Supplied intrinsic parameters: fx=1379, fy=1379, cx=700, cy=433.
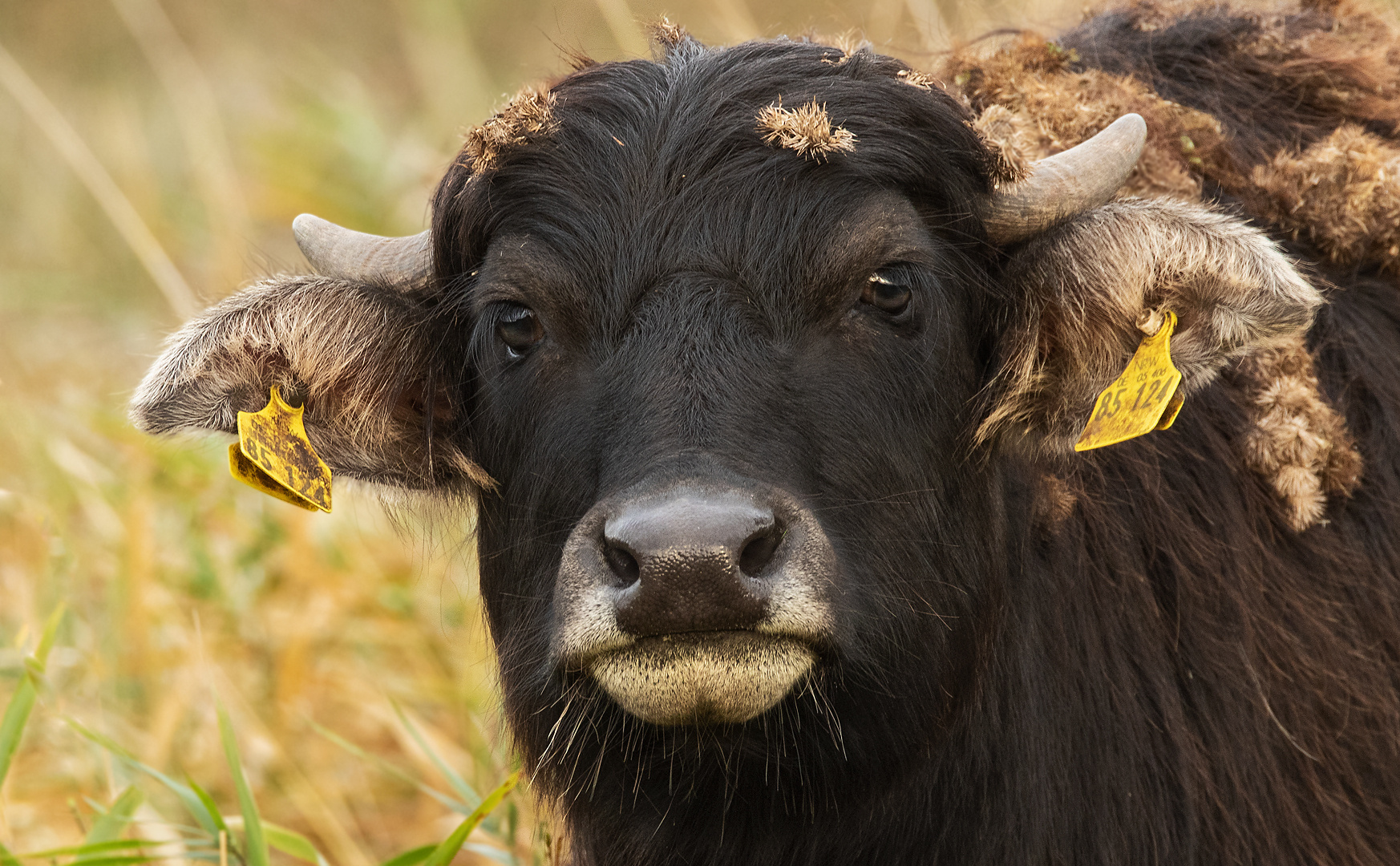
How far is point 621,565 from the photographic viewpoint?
241 cm

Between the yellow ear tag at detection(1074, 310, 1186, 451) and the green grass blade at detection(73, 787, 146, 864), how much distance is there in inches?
106

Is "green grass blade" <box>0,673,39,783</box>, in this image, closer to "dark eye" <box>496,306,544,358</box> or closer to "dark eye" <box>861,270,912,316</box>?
"dark eye" <box>496,306,544,358</box>

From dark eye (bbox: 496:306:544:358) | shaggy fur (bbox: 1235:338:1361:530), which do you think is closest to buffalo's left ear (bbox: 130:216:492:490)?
dark eye (bbox: 496:306:544:358)

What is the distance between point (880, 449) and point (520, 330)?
813 mm

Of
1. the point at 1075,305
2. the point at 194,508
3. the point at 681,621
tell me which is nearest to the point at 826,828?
the point at 681,621

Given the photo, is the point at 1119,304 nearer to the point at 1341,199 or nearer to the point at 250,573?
the point at 1341,199

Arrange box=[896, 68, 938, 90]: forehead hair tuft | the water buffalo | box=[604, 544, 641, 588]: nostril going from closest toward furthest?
1. box=[604, 544, 641, 588]: nostril
2. the water buffalo
3. box=[896, 68, 938, 90]: forehead hair tuft

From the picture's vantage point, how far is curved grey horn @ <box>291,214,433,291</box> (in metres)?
3.40

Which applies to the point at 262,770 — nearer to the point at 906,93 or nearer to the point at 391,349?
the point at 391,349

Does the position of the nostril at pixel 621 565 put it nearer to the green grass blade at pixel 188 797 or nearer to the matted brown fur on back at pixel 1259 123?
the matted brown fur on back at pixel 1259 123

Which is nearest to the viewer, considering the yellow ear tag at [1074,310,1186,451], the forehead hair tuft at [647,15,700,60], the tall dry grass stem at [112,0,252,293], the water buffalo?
the water buffalo

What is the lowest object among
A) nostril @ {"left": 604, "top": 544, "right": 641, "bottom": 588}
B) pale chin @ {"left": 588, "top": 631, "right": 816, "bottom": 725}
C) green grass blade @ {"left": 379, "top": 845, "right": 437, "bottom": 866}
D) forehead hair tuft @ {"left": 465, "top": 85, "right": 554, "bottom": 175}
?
green grass blade @ {"left": 379, "top": 845, "right": 437, "bottom": 866}

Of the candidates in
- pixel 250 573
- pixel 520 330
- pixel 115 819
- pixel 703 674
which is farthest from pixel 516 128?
pixel 250 573

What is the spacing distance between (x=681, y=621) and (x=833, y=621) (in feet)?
1.08
